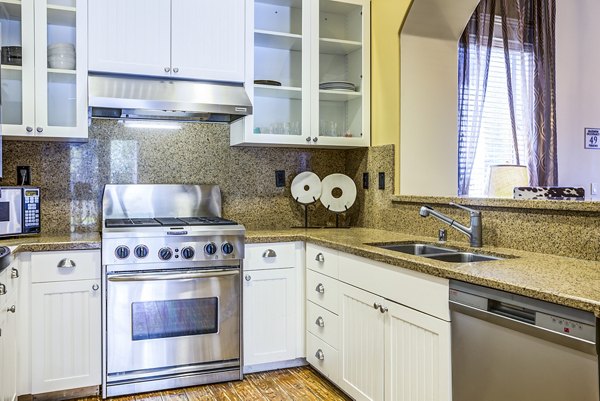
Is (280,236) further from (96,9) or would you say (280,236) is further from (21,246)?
(96,9)

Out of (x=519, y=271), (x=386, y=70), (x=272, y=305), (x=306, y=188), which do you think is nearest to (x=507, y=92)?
(x=386, y=70)

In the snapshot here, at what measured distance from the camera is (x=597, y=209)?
1855mm

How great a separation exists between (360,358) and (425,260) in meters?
0.71

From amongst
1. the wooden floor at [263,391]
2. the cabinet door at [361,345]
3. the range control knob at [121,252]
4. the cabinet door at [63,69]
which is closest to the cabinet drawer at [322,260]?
the cabinet door at [361,345]

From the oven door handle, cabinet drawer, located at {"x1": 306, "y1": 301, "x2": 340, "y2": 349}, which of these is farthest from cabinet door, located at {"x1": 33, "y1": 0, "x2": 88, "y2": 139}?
cabinet drawer, located at {"x1": 306, "y1": 301, "x2": 340, "y2": 349}

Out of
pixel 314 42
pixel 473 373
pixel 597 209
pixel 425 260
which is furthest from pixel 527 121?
pixel 473 373

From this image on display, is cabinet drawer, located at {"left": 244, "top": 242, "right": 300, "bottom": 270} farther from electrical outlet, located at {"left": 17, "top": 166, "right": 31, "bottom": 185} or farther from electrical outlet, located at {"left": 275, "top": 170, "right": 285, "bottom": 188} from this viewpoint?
electrical outlet, located at {"left": 17, "top": 166, "right": 31, "bottom": 185}

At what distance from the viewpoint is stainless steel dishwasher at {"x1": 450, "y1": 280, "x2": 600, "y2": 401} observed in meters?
1.28

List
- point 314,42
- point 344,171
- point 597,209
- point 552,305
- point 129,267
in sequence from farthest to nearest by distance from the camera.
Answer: point 344,171 < point 314,42 < point 129,267 < point 597,209 < point 552,305

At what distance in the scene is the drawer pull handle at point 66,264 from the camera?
2482 mm

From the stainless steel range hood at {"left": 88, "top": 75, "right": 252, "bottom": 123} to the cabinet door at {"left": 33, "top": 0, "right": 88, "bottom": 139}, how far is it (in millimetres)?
95

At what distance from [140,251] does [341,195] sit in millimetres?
1496

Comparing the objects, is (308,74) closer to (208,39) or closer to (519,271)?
(208,39)

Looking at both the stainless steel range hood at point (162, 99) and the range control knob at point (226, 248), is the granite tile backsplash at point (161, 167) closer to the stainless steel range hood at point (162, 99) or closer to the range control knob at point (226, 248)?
the stainless steel range hood at point (162, 99)
